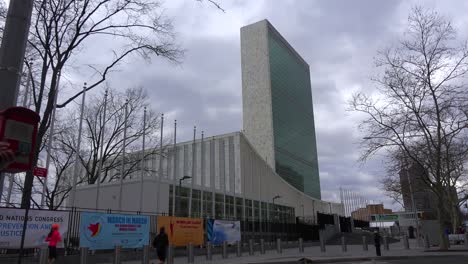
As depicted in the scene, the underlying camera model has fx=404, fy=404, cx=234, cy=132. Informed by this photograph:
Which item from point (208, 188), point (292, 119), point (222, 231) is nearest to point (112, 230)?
point (222, 231)

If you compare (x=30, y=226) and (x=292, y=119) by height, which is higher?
(x=292, y=119)

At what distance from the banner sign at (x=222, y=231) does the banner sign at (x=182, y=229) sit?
41.6 inches

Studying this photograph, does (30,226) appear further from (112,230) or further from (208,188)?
(208,188)

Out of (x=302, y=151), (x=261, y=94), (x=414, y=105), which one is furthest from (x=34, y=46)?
(x=302, y=151)

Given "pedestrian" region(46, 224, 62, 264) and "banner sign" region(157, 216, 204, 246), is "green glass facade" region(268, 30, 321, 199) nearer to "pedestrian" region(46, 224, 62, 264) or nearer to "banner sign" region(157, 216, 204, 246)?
"banner sign" region(157, 216, 204, 246)

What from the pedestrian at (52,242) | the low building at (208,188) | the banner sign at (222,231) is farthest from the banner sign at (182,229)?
the pedestrian at (52,242)

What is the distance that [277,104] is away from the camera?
363ft

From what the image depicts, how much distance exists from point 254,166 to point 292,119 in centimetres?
6043

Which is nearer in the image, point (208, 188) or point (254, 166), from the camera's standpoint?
point (208, 188)

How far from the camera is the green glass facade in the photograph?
359 feet

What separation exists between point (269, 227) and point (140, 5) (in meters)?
29.1

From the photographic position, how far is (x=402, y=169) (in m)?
31.5

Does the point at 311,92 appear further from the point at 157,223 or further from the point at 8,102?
the point at 8,102

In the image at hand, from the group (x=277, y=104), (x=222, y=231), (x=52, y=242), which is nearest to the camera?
(x=52, y=242)
